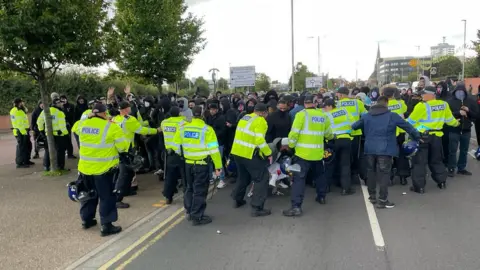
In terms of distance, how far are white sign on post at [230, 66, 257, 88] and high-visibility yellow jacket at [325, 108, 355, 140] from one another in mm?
15131

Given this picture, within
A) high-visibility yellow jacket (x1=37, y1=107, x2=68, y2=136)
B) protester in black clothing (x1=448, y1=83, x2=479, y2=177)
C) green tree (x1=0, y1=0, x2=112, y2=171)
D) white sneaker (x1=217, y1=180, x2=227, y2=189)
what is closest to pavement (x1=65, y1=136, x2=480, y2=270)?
white sneaker (x1=217, y1=180, x2=227, y2=189)

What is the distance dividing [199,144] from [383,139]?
10.2 ft

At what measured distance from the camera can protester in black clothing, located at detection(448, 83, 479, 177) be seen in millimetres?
8562

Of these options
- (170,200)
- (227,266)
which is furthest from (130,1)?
(227,266)

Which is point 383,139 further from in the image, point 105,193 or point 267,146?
point 105,193

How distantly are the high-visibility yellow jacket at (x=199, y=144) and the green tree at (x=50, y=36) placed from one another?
4.34m

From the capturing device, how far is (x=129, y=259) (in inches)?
194

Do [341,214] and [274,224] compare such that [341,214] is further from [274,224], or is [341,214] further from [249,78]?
[249,78]

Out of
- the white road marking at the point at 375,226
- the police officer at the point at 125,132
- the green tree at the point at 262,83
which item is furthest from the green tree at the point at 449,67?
the police officer at the point at 125,132

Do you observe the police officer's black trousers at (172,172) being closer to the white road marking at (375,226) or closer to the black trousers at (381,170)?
the white road marking at (375,226)

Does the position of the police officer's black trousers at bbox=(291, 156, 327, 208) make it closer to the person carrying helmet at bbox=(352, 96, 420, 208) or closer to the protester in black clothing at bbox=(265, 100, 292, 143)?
the person carrying helmet at bbox=(352, 96, 420, 208)

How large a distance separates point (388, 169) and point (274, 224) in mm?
2259

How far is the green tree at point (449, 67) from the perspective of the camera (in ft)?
253

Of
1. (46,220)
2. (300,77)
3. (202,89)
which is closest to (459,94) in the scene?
(46,220)
